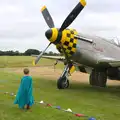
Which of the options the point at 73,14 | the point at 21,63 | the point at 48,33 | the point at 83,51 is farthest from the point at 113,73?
the point at 21,63

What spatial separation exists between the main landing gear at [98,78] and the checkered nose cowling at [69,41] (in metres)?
1.89

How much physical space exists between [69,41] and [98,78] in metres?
2.53

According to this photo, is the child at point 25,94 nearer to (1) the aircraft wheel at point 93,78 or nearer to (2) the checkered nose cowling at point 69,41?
(2) the checkered nose cowling at point 69,41

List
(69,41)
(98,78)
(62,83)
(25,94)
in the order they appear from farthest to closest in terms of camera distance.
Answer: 1. (98,78)
2. (62,83)
3. (69,41)
4. (25,94)

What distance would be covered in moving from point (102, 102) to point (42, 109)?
2992 millimetres

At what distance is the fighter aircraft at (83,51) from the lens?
501 inches


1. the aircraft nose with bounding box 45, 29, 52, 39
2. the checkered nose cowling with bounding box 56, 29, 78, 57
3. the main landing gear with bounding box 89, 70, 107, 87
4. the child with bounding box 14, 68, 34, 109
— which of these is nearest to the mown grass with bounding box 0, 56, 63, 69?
the main landing gear with bounding box 89, 70, 107, 87

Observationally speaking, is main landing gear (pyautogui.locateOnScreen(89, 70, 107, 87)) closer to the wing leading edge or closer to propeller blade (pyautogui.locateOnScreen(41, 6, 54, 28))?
the wing leading edge

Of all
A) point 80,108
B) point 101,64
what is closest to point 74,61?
point 101,64

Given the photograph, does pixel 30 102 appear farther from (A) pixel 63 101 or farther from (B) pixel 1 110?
(A) pixel 63 101

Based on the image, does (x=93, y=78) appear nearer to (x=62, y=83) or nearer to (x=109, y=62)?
(x=109, y=62)

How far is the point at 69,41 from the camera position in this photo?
506 inches

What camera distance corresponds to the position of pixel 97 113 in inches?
331

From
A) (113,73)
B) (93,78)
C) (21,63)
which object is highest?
(21,63)
